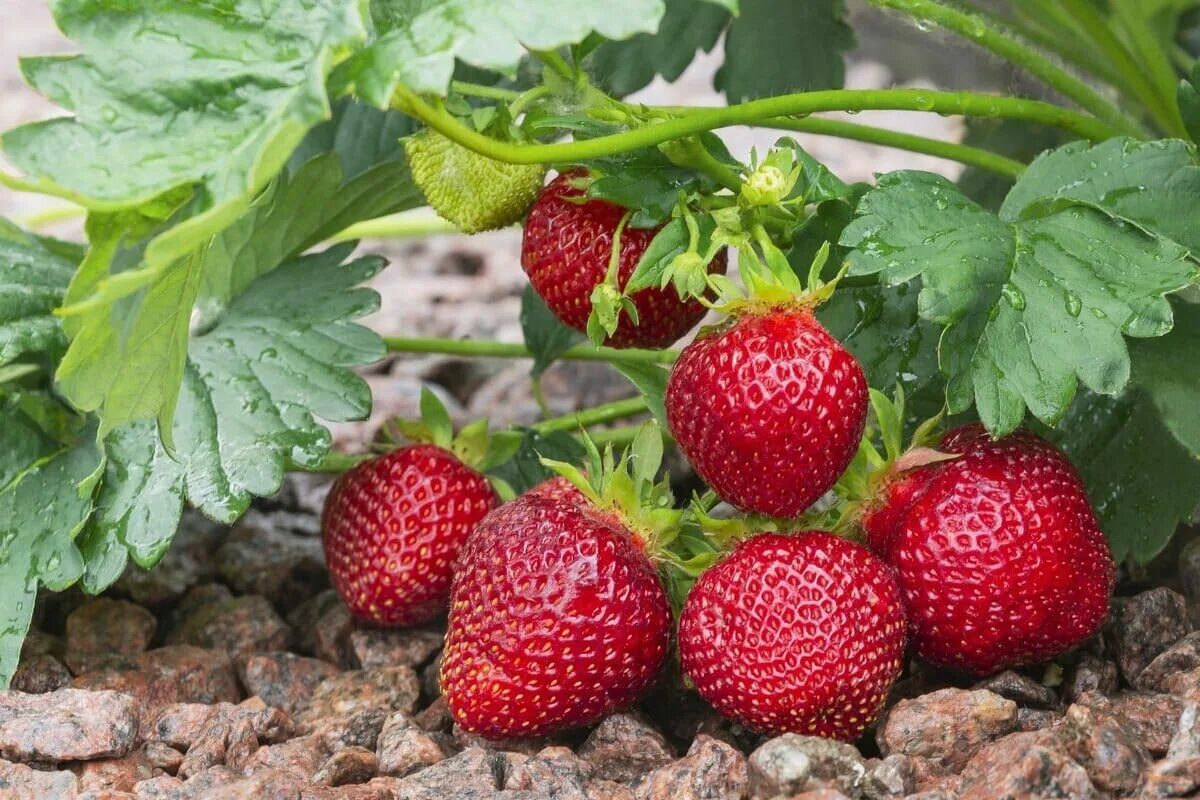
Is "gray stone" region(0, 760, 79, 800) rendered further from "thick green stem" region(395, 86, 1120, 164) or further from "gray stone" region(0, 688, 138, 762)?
"thick green stem" region(395, 86, 1120, 164)

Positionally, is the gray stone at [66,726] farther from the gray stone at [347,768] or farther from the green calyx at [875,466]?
the green calyx at [875,466]

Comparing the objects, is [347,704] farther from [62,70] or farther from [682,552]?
[62,70]

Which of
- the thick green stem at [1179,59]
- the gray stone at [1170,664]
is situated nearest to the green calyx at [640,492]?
the gray stone at [1170,664]

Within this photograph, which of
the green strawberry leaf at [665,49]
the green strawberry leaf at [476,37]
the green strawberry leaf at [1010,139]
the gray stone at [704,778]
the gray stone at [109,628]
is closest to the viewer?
the green strawberry leaf at [476,37]

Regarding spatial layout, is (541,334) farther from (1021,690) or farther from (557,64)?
(1021,690)

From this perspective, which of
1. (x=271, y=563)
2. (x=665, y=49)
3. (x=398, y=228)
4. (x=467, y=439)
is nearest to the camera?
(x=467, y=439)

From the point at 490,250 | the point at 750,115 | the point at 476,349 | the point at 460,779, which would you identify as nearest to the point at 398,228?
the point at 490,250
